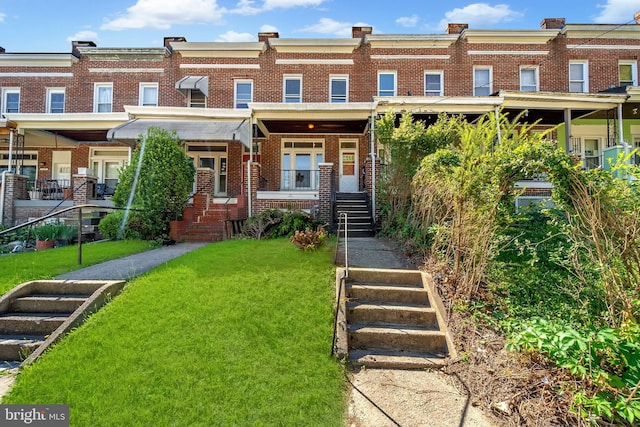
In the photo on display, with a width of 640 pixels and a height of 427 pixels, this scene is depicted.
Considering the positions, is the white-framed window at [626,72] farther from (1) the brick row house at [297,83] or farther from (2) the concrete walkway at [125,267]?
(2) the concrete walkway at [125,267]

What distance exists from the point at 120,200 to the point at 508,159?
32.7 feet

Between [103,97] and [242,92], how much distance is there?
6.85 meters

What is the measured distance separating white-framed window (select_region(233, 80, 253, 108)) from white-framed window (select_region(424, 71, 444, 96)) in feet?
27.4

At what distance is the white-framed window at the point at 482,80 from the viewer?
52.2ft

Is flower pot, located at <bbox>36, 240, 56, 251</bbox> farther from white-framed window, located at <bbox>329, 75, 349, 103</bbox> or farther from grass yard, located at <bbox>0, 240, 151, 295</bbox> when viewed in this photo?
white-framed window, located at <bbox>329, 75, 349, 103</bbox>

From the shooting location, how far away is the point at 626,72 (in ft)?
51.5

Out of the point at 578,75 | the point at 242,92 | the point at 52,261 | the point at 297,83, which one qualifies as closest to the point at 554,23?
the point at 578,75

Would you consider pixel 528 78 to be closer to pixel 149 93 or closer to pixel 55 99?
pixel 149 93


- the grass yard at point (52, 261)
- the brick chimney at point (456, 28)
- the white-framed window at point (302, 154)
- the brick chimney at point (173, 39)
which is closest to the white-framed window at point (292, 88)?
the white-framed window at point (302, 154)

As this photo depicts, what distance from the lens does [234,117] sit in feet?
42.4

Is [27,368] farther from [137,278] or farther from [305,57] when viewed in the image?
[305,57]

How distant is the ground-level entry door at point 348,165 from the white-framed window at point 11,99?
630 inches

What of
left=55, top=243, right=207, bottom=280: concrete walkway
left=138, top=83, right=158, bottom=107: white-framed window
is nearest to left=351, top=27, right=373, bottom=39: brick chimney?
left=138, top=83, right=158, bottom=107: white-framed window

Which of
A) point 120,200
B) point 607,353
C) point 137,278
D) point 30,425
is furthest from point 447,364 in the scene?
point 120,200
